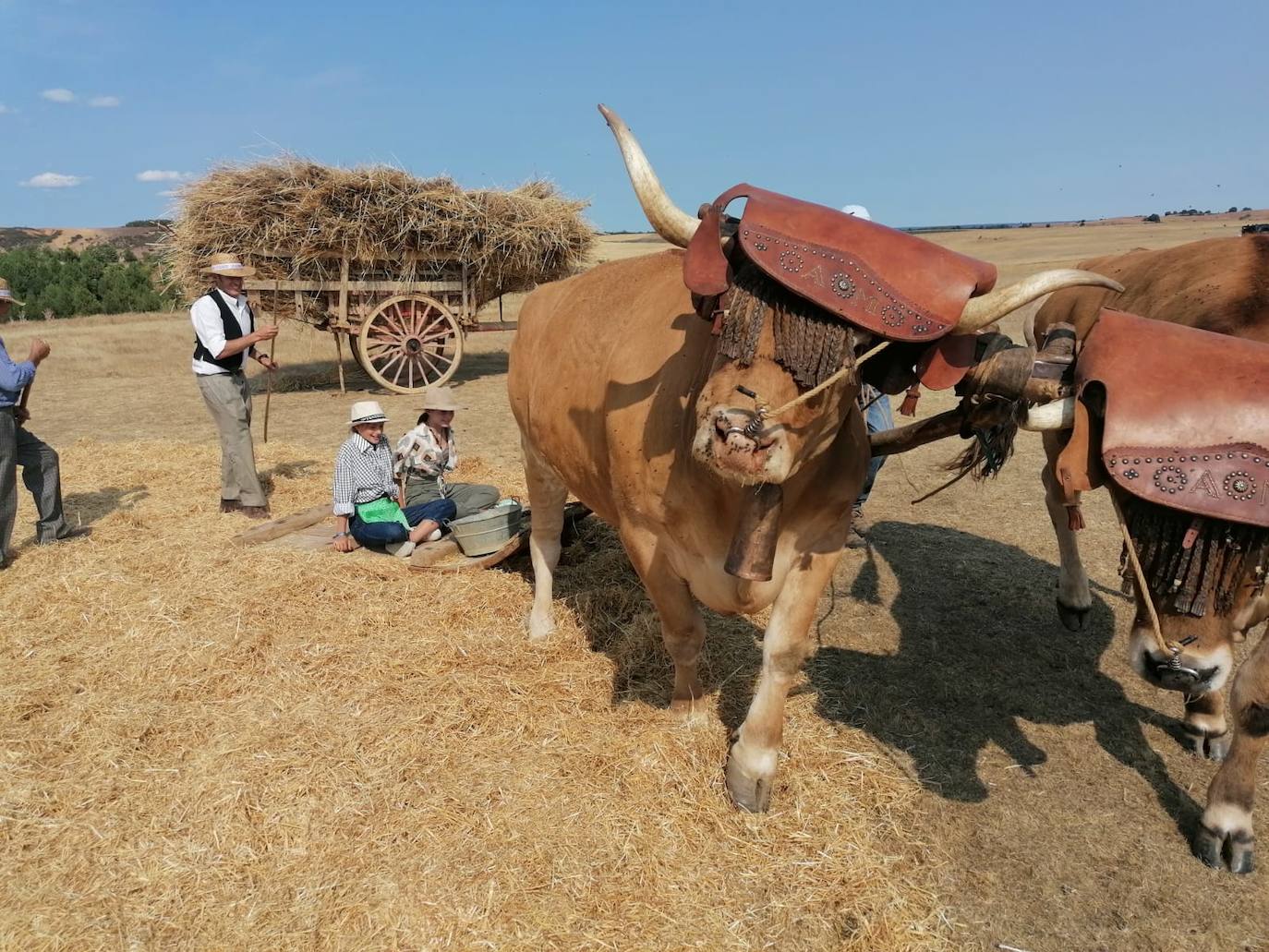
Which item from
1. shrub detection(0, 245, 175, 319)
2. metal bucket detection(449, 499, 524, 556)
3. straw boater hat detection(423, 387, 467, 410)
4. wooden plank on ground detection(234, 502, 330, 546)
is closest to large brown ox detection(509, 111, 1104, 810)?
metal bucket detection(449, 499, 524, 556)

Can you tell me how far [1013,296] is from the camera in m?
2.18

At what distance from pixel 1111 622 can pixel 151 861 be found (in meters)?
4.83

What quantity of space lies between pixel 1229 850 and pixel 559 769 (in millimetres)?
2414

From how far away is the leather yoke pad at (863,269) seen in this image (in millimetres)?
2139

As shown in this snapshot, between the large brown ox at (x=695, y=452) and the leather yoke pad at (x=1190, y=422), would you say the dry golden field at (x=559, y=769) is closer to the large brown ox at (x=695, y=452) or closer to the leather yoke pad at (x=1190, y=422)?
the large brown ox at (x=695, y=452)

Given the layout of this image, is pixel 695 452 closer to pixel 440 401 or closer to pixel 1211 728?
pixel 1211 728

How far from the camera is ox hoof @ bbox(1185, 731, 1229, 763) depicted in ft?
11.5

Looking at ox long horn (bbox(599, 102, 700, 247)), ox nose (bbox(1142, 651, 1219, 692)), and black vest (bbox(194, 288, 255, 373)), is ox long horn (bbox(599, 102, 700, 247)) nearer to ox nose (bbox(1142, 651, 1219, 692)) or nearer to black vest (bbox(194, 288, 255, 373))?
ox nose (bbox(1142, 651, 1219, 692))

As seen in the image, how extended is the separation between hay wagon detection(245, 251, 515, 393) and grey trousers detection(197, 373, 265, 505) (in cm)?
561

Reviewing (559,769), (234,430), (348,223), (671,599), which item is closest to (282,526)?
(234,430)

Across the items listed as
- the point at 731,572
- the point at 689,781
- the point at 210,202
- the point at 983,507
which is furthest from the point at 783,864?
the point at 210,202

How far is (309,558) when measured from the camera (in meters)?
5.41

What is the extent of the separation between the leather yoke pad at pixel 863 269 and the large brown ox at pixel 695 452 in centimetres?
11

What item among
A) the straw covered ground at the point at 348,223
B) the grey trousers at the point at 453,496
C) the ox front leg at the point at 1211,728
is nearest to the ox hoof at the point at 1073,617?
the ox front leg at the point at 1211,728
